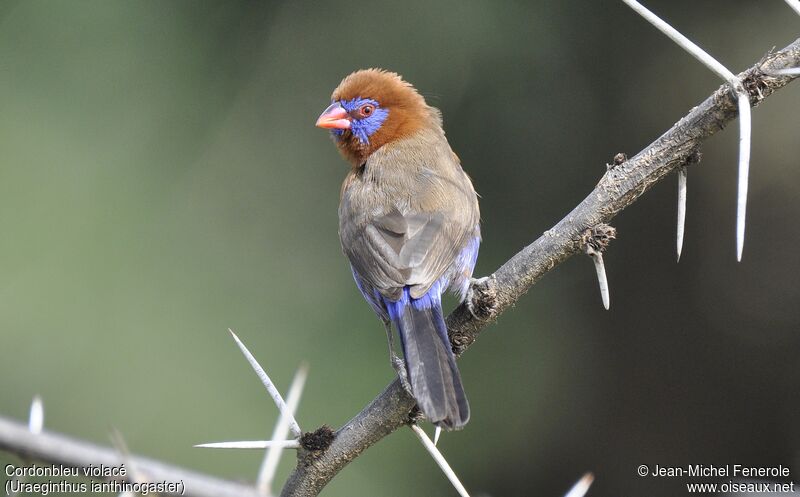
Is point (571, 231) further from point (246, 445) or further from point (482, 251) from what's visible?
point (482, 251)

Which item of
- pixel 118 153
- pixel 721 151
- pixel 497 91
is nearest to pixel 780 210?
pixel 721 151

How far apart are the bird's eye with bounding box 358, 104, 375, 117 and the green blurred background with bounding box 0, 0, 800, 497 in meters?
0.81

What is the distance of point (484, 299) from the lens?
2529 mm

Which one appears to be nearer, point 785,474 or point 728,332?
point 785,474

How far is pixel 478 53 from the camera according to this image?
577 cm

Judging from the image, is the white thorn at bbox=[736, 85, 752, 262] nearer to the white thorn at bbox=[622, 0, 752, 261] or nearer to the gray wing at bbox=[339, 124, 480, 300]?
the white thorn at bbox=[622, 0, 752, 261]

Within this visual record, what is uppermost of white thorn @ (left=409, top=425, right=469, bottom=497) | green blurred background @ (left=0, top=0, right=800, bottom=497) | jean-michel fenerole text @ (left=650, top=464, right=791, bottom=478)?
green blurred background @ (left=0, top=0, right=800, bottom=497)

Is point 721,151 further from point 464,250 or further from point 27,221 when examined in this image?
point 27,221

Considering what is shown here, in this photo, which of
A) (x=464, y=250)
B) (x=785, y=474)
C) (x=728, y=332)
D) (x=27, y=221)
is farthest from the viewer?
(x=728, y=332)

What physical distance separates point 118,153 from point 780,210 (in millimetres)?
3890

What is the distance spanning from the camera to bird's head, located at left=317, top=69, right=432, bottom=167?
4.50m

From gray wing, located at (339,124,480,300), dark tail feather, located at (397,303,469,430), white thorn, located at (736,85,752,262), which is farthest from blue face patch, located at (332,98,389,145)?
white thorn, located at (736,85,752,262)

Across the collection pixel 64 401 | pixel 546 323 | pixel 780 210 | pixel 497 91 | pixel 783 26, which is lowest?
pixel 64 401

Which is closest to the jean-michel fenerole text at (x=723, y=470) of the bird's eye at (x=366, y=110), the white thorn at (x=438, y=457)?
the bird's eye at (x=366, y=110)
